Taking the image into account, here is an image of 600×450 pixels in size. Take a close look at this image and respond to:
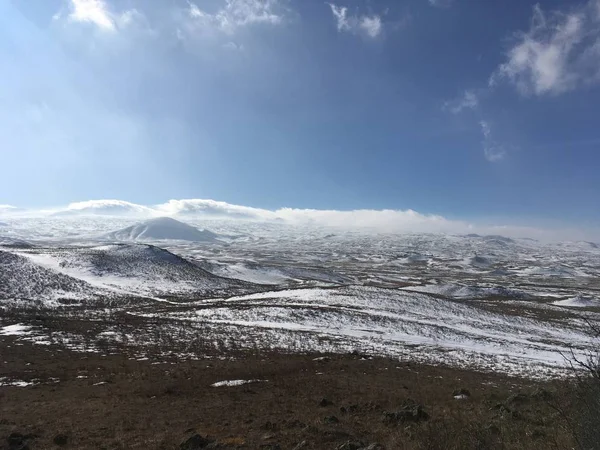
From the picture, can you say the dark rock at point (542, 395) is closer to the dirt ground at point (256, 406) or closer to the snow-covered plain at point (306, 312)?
the dirt ground at point (256, 406)

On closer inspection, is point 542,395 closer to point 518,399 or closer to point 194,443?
point 518,399

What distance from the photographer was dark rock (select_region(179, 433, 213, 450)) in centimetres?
970

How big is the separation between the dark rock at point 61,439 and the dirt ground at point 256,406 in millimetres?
32

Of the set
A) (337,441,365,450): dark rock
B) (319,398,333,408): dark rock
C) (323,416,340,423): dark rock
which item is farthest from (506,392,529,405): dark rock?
(337,441,365,450): dark rock

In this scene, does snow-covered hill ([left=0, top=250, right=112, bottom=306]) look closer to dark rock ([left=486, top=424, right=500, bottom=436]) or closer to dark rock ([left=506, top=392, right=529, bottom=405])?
dark rock ([left=506, top=392, right=529, bottom=405])

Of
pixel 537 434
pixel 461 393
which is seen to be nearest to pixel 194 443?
pixel 537 434

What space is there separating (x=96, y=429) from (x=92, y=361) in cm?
1077

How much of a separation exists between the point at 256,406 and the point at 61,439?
649 cm

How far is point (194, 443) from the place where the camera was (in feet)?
32.1

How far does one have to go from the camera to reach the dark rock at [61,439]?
32.9 feet

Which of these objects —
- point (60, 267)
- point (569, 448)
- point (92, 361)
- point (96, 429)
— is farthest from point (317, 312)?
point (60, 267)

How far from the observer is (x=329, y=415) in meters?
13.0

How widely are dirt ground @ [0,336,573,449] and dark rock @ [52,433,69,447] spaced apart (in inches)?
1.3

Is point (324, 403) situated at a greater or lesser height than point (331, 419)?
lesser
